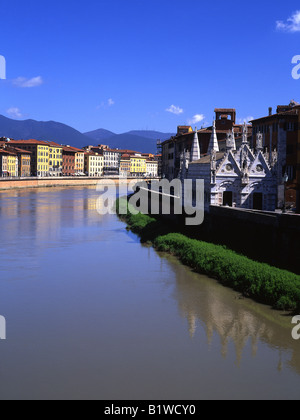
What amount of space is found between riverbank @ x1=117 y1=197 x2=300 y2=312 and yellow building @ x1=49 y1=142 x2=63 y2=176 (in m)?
117

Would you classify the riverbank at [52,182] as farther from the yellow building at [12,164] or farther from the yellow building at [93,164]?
the yellow building at [93,164]

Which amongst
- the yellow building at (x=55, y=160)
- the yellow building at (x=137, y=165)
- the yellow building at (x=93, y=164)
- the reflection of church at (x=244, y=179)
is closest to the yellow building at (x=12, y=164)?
the yellow building at (x=55, y=160)

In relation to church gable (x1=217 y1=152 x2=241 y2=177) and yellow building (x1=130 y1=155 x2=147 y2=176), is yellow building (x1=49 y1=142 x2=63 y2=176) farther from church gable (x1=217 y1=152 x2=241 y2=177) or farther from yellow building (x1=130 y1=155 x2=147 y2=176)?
church gable (x1=217 y1=152 x2=241 y2=177)

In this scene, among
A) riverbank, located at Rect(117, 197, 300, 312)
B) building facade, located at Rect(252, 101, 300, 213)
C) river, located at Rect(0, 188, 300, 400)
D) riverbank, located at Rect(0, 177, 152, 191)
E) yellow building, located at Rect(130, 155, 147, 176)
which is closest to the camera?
river, located at Rect(0, 188, 300, 400)

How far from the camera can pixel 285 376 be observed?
11570mm

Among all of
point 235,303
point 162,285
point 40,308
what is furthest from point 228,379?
point 162,285

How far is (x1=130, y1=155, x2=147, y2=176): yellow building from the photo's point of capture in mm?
194750

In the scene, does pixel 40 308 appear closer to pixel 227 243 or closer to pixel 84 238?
pixel 227 243

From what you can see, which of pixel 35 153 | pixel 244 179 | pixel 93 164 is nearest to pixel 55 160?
pixel 35 153

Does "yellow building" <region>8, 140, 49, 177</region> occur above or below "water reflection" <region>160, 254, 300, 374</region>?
above

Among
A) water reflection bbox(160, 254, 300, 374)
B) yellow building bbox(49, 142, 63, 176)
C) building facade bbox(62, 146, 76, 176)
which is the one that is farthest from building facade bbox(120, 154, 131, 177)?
water reflection bbox(160, 254, 300, 374)

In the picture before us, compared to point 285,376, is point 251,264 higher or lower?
higher

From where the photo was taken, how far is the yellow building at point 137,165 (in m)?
195
